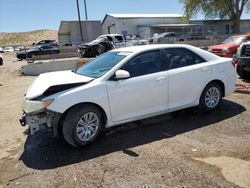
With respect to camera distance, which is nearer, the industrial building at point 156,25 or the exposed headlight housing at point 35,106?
the exposed headlight housing at point 35,106

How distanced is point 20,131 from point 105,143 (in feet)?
6.87

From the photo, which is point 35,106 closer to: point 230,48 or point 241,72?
point 241,72

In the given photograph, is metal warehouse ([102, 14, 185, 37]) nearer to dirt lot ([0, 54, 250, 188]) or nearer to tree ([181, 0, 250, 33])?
tree ([181, 0, 250, 33])

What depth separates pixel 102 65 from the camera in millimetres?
5492

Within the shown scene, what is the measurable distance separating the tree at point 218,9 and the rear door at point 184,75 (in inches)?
1548

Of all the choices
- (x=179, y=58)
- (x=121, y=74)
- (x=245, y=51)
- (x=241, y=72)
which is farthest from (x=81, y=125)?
(x=241, y=72)

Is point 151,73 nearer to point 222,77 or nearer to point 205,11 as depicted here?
point 222,77

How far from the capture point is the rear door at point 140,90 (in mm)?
4992

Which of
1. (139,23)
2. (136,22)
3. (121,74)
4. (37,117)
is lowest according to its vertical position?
(37,117)

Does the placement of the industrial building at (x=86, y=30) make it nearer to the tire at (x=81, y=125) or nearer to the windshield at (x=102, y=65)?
the windshield at (x=102, y=65)

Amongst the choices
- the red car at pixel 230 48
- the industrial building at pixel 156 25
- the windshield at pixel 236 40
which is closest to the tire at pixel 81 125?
the red car at pixel 230 48

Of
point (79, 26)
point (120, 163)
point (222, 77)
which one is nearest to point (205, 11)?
point (79, 26)

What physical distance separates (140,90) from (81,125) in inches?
47.2

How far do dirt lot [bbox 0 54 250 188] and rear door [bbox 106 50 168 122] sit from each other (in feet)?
1.40
